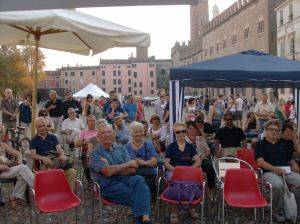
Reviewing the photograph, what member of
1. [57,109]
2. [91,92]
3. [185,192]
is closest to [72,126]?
[57,109]

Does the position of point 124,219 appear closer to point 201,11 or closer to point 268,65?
point 268,65

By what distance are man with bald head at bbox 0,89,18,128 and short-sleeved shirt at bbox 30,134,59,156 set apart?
559 centimetres

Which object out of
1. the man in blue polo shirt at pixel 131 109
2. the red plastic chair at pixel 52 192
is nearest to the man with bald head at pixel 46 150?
the red plastic chair at pixel 52 192

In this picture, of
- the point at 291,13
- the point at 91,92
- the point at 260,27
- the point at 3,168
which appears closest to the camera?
the point at 3,168

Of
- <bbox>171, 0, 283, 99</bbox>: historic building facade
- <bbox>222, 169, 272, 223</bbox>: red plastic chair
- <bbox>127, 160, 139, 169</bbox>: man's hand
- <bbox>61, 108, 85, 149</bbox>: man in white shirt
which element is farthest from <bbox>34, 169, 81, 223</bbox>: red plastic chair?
<bbox>171, 0, 283, 99</bbox>: historic building facade

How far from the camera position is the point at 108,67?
11644cm

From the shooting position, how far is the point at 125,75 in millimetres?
115562

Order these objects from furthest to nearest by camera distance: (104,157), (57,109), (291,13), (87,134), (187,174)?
(291,13), (57,109), (87,134), (187,174), (104,157)

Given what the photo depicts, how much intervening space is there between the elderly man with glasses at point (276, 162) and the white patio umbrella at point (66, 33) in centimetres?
229

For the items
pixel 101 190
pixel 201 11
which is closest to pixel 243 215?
pixel 101 190

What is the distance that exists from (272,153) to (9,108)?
8.00 m

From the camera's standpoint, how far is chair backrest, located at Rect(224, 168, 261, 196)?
16.9ft

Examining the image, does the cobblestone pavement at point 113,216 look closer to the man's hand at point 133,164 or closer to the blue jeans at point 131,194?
the blue jeans at point 131,194

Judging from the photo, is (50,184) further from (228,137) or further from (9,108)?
(9,108)
